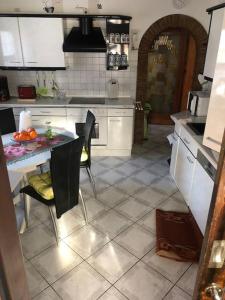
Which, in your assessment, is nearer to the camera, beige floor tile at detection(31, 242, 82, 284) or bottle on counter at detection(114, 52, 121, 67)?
beige floor tile at detection(31, 242, 82, 284)

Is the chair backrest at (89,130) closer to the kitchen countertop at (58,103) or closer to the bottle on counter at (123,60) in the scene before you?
the kitchen countertop at (58,103)

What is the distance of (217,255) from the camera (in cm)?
81

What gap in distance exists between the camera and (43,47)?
371 cm

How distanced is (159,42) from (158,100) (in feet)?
3.99

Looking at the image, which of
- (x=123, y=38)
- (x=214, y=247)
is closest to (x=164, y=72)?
(x=123, y=38)

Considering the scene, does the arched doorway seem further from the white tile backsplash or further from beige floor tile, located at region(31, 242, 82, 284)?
beige floor tile, located at region(31, 242, 82, 284)

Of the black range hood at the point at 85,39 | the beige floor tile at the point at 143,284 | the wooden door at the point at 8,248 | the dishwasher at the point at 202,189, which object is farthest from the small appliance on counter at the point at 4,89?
the wooden door at the point at 8,248

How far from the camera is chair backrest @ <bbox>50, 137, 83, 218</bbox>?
195 cm

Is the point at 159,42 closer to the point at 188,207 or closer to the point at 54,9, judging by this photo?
the point at 54,9

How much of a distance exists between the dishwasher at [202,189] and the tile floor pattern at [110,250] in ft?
1.24

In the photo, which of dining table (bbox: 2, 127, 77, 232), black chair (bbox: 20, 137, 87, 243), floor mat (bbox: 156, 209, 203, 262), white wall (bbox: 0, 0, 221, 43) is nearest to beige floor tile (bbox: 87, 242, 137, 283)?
floor mat (bbox: 156, 209, 203, 262)

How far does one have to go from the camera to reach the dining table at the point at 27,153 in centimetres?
210

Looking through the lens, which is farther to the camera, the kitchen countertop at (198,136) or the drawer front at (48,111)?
the drawer front at (48,111)

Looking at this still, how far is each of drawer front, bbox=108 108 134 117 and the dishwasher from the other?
5.37 feet
